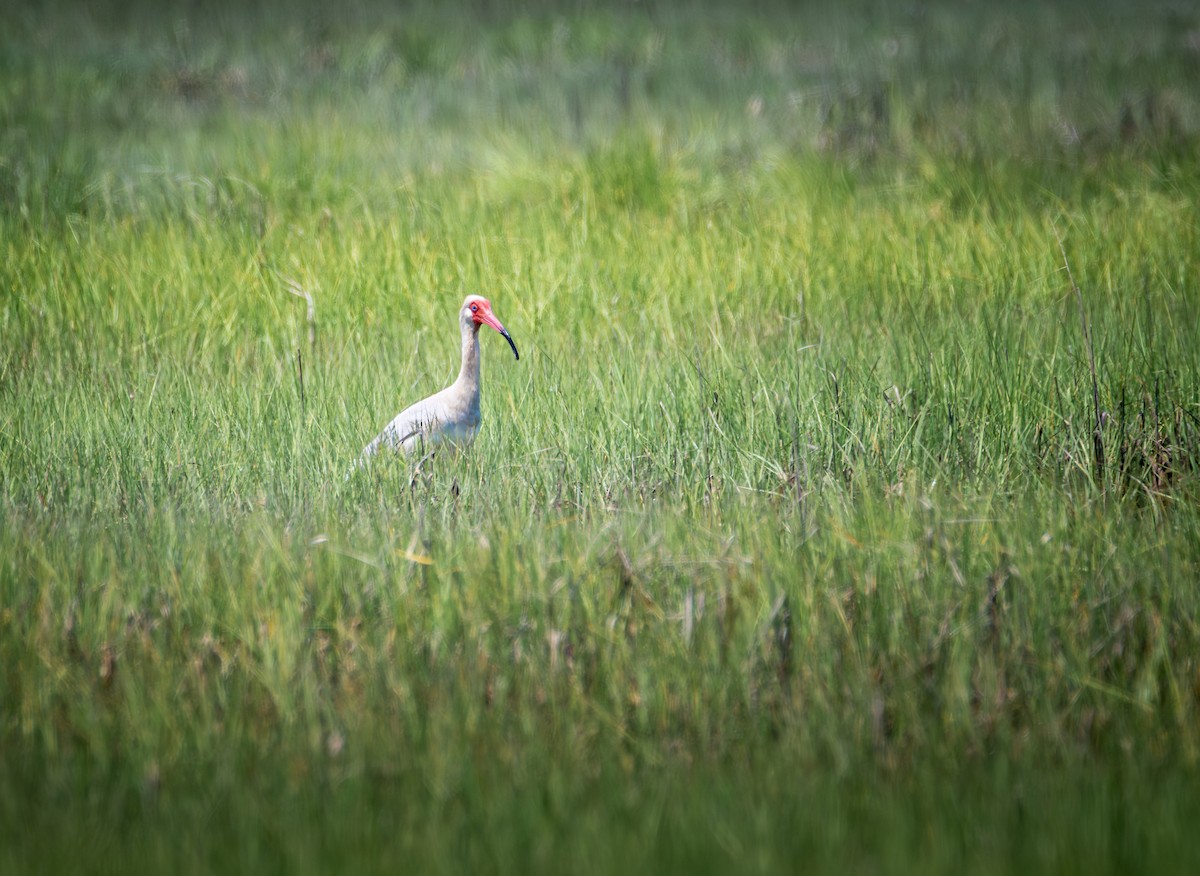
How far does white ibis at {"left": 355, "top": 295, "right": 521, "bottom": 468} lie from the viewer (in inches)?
179

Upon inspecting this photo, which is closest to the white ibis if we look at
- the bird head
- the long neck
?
the long neck

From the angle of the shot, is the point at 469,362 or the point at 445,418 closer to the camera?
the point at 445,418

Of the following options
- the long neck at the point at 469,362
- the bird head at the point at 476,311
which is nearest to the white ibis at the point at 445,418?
the long neck at the point at 469,362

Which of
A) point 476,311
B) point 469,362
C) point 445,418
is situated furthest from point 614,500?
point 476,311

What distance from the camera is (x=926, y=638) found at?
313 cm

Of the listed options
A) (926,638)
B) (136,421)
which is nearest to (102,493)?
(136,421)

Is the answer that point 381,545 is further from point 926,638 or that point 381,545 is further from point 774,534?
point 926,638

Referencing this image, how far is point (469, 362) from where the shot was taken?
15.5 feet

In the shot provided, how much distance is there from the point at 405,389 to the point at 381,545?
194 centimetres

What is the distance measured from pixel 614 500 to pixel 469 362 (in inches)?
39.5

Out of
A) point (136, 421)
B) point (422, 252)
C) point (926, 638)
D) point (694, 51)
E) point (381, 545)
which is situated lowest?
point (926, 638)

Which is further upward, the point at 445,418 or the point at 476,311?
the point at 476,311

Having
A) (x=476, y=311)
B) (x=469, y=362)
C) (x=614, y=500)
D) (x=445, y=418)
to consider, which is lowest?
(x=614, y=500)

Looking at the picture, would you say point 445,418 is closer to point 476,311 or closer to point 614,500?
point 476,311
